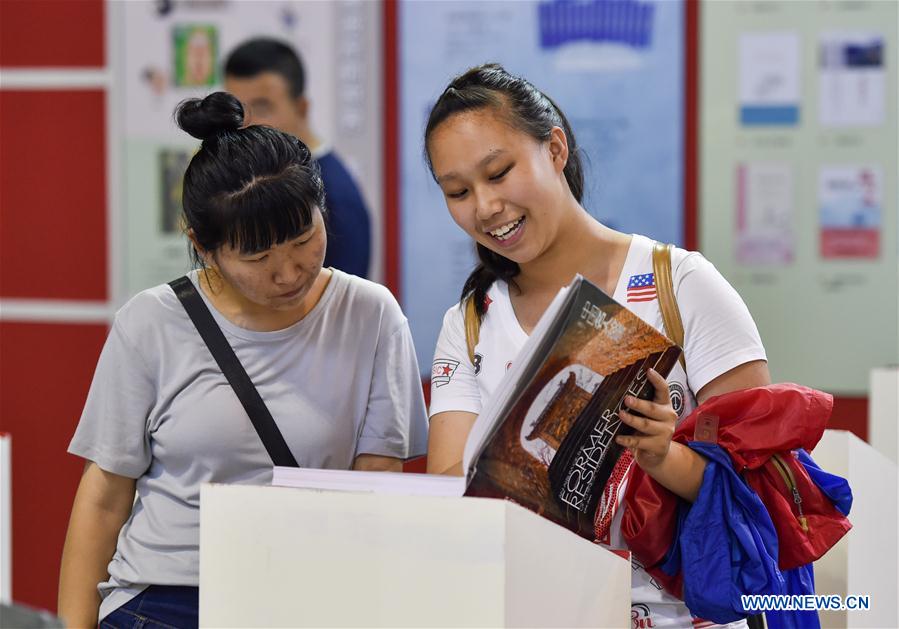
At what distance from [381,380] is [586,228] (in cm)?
40

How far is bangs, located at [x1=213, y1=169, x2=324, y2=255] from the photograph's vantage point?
57.2 inches

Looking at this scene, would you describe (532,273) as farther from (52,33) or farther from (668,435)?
(52,33)

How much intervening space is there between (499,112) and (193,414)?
0.62 metres

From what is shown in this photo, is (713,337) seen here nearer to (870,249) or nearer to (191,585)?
(191,585)

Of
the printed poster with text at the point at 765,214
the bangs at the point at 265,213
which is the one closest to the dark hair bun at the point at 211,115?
the bangs at the point at 265,213

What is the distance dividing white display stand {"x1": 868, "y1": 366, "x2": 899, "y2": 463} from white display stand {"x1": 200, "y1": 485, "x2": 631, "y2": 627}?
1.07m

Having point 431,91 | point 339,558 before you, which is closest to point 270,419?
point 339,558

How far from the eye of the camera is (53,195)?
12.0 ft

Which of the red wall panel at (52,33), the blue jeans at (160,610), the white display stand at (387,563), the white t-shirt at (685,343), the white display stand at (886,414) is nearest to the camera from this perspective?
the white display stand at (387,563)

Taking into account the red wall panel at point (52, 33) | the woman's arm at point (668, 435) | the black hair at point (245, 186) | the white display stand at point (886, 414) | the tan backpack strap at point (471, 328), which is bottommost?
the white display stand at point (886, 414)

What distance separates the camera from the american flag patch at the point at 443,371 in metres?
1.50

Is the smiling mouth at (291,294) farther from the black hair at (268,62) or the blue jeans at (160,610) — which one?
the black hair at (268,62)

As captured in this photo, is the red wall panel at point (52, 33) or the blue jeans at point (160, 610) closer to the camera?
the blue jeans at point (160, 610)

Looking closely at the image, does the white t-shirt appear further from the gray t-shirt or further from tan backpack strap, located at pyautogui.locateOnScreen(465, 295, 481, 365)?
the gray t-shirt
